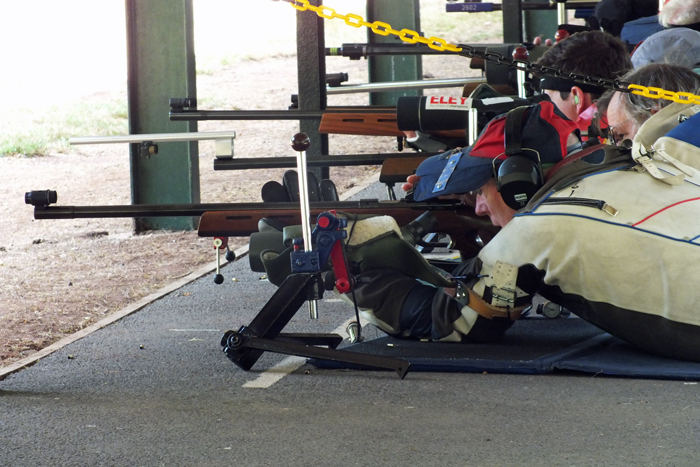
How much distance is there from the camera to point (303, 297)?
2787mm

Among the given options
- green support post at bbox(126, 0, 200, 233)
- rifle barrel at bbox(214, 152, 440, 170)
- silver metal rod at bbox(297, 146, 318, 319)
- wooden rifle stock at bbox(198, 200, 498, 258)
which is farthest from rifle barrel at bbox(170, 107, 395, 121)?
silver metal rod at bbox(297, 146, 318, 319)

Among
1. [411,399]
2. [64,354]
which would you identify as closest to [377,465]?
[411,399]

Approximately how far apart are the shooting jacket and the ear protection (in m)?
0.05

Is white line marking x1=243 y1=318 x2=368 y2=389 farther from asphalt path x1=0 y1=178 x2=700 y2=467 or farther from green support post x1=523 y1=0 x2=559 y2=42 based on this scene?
green support post x1=523 y1=0 x2=559 y2=42

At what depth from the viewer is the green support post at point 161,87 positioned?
5.78 m

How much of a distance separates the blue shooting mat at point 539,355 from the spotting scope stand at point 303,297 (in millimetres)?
132

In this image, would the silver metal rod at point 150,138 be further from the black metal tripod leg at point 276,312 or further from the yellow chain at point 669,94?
the yellow chain at point 669,94

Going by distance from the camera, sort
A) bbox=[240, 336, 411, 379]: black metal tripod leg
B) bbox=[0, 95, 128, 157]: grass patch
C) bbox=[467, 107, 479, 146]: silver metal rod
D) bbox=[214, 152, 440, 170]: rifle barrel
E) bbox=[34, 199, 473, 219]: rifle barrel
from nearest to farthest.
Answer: bbox=[240, 336, 411, 379]: black metal tripod leg, bbox=[34, 199, 473, 219]: rifle barrel, bbox=[467, 107, 479, 146]: silver metal rod, bbox=[214, 152, 440, 170]: rifle barrel, bbox=[0, 95, 128, 157]: grass patch

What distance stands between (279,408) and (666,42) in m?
2.69

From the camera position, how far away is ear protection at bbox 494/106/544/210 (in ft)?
9.05

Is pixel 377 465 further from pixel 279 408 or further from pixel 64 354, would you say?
pixel 64 354

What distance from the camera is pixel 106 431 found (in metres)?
2.33

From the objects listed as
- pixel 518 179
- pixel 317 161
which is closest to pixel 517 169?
pixel 518 179

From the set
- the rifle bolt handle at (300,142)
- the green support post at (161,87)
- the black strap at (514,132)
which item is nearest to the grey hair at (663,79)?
the black strap at (514,132)
